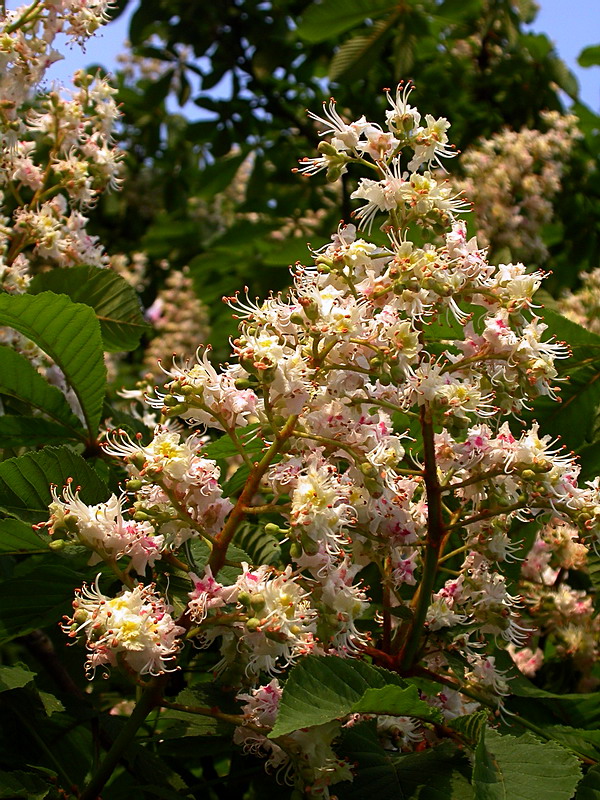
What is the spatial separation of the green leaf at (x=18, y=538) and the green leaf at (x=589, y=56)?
11.5 feet

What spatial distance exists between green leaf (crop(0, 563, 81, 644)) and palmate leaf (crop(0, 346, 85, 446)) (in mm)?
374

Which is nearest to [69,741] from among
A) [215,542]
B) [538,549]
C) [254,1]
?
[215,542]

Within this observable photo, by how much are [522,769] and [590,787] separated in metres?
0.18

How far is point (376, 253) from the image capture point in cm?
126

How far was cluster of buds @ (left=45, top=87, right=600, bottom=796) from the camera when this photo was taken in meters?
1.16

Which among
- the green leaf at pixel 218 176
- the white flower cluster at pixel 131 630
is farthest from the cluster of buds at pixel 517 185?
the white flower cluster at pixel 131 630

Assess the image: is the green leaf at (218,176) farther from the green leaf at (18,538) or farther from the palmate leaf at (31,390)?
the green leaf at (18,538)

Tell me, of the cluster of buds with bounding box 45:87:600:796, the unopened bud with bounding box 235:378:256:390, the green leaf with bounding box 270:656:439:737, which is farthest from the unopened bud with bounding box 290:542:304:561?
the unopened bud with bounding box 235:378:256:390

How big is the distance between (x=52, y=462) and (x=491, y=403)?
0.63 meters

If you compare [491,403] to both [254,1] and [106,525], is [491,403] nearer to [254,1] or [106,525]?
[106,525]

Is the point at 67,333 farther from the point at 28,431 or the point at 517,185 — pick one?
the point at 517,185

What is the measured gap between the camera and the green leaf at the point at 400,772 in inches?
46.8

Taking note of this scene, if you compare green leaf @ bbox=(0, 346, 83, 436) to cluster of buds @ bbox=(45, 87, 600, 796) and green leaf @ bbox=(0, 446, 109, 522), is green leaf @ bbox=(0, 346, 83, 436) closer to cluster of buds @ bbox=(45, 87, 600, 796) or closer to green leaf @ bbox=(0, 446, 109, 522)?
green leaf @ bbox=(0, 446, 109, 522)

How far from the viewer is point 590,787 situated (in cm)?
124
